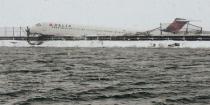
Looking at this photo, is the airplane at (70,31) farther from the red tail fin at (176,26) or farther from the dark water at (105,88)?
the dark water at (105,88)

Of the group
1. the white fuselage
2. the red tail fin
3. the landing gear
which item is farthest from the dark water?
the red tail fin

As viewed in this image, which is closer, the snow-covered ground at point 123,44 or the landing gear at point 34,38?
the snow-covered ground at point 123,44

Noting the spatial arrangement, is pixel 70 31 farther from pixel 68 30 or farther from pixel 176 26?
pixel 176 26

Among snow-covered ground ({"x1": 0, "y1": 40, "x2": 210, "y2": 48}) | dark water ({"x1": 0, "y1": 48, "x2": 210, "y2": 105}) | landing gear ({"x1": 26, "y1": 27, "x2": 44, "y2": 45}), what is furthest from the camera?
landing gear ({"x1": 26, "y1": 27, "x2": 44, "y2": 45})

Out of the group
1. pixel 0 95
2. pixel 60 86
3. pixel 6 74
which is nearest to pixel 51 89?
pixel 60 86

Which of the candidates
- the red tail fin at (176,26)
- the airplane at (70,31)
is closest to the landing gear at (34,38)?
the airplane at (70,31)

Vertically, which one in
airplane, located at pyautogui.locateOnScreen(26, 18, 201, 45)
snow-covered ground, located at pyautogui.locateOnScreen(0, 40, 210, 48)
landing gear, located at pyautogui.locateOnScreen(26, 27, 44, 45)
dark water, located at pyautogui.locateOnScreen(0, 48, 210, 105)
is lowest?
dark water, located at pyautogui.locateOnScreen(0, 48, 210, 105)

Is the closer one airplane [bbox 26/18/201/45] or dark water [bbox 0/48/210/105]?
dark water [bbox 0/48/210/105]

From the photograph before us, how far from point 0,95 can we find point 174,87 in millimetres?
10633

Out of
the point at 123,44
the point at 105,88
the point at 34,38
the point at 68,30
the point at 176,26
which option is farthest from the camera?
the point at 34,38

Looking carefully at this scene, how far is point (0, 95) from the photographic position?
26.2 meters

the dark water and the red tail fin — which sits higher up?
the red tail fin

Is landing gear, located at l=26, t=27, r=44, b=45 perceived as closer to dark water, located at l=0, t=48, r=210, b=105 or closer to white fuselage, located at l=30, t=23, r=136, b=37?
white fuselage, located at l=30, t=23, r=136, b=37

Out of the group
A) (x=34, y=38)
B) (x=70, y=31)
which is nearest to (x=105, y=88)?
(x=70, y=31)
